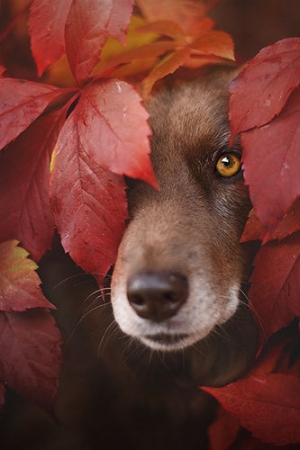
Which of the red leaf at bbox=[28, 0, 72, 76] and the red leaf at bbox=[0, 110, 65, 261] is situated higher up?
the red leaf at bbox=[28, 0, 72, 76]

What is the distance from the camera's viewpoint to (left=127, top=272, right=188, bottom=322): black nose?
829 millimetres

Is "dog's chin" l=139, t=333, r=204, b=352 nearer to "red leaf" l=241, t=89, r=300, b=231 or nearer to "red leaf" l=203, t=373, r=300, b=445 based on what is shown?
"red leaf" l=203, t=373, r=300, b=445

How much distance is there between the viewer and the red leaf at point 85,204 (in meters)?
0.82

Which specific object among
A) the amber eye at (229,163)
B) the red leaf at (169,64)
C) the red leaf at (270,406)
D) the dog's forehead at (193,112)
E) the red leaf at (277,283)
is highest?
the red leaf at (169,64)

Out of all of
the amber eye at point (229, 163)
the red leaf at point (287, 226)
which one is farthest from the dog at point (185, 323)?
the red leaf at point (287, 226)

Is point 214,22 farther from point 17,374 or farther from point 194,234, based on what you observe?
point 17,374

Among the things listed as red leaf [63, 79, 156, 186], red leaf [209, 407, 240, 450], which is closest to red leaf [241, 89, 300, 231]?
red leaf [63, 79, 156, 186]

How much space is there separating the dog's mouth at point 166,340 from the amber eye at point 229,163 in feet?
0.93

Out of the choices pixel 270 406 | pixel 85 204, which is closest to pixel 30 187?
pixel 85 204

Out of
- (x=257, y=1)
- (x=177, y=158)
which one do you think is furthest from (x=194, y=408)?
(x=257, y=1)

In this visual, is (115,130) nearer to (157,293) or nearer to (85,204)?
(85,204)

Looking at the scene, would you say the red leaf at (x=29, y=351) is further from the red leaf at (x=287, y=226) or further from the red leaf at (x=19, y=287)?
the red leaf at (x=287, y=226)

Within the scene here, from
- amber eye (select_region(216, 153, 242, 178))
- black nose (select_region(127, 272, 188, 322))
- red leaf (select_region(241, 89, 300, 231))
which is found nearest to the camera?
red leaf (select_region(241, 89, 300, 231))

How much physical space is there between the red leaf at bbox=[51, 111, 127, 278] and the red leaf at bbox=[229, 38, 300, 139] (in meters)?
0.20
